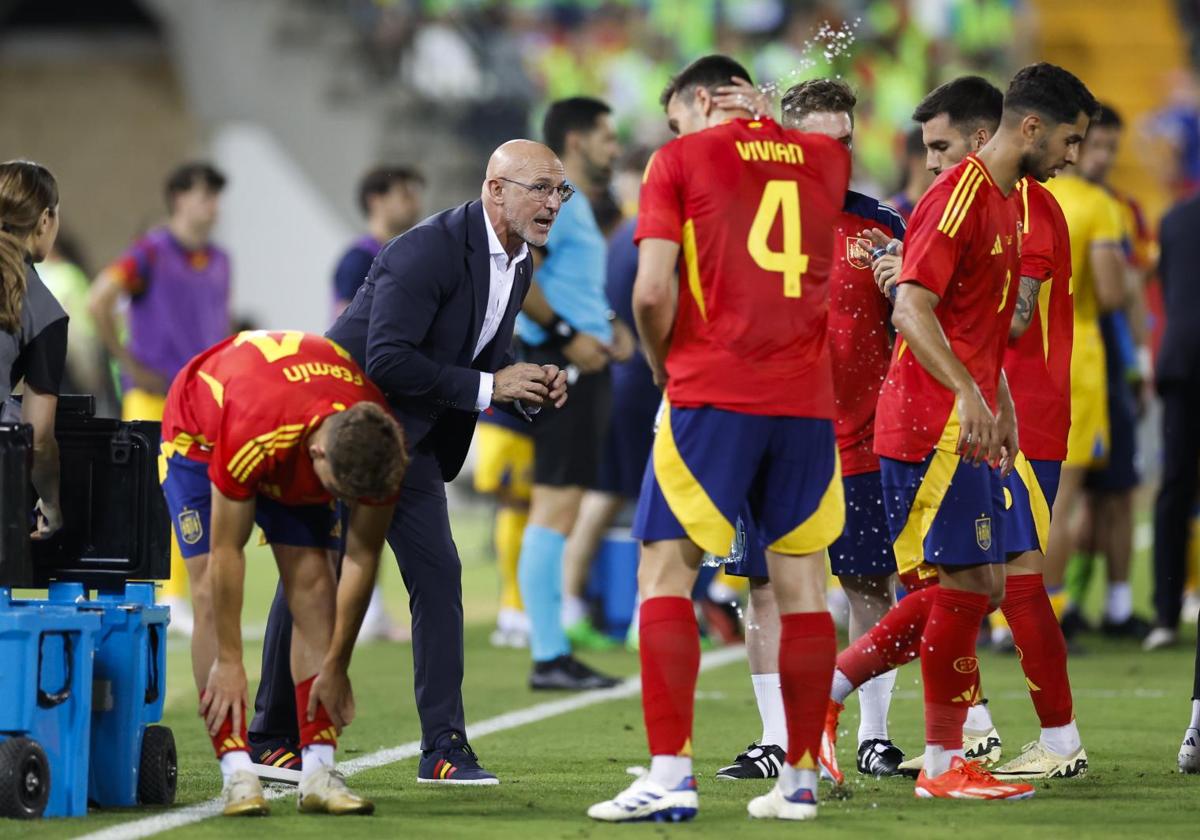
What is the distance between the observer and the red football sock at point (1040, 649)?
6.36 meters

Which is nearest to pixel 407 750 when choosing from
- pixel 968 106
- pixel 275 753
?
pixel 275 753

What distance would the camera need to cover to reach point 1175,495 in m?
10.3

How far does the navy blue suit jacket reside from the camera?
5.99 m

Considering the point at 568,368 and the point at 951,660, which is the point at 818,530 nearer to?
the point at 951,660

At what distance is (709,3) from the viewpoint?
2473 cm

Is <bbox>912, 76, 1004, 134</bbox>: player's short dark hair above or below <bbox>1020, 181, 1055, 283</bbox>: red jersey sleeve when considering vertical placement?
above

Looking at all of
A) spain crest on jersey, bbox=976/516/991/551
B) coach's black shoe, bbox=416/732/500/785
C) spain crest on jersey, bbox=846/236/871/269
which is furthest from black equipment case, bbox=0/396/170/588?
spain crest on jersey, bbox=976/516/991/551

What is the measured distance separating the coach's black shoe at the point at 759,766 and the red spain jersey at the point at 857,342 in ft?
3.11

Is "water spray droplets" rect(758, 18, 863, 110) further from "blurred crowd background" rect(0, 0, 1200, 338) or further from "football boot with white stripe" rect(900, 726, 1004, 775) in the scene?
"football boot with white stripe" rect(900, 726, 1004, 775)

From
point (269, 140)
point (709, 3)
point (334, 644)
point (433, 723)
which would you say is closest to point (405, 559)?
point (433, 723)

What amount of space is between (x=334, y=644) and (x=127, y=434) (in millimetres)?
→ 1063

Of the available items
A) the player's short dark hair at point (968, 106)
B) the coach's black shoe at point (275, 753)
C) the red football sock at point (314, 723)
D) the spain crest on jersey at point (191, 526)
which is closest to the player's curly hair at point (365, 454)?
the red football sock at point (314, 723)

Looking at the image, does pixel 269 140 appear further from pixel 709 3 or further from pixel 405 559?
pixel 405 559

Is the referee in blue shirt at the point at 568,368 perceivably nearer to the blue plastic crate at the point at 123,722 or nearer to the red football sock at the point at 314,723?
the blue plastic crate at the point at 123,722
